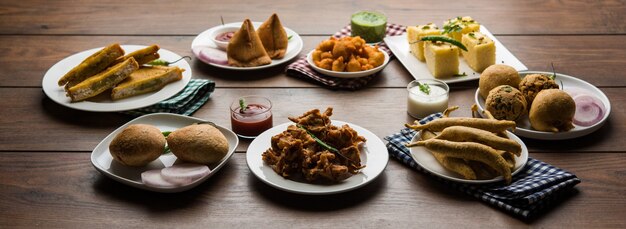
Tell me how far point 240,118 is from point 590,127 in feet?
3.35

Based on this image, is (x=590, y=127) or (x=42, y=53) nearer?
(x=590, y=127)

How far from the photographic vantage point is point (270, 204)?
1.85 m

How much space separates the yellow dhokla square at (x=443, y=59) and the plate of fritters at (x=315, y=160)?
597 millimetres

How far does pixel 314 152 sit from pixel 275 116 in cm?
44

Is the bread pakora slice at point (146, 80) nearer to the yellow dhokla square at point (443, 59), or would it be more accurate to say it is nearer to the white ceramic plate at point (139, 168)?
the white ceramic plate at point (139, 168)

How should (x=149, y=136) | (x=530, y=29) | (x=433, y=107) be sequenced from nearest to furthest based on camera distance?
(x=149, y=136) → (x=433, y=107) → (x=530, y=29)

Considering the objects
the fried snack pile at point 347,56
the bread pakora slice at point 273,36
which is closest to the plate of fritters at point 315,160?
the fried snack pile at point 347,56

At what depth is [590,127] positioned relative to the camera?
2.11 metres

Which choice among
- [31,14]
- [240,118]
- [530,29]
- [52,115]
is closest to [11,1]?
[31,14]

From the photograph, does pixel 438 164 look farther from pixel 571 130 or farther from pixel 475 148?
pixel 571 130

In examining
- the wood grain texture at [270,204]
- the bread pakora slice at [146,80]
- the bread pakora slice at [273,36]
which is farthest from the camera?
the bread pakora slice at [273,36]

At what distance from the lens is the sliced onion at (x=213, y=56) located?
2.63 m

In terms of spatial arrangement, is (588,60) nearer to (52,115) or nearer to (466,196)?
(466,196)

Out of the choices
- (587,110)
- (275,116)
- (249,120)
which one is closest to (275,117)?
(275,116)
